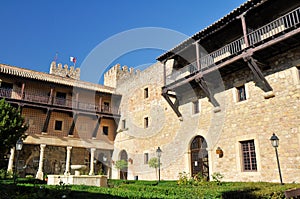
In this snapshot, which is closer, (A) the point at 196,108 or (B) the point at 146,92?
(A) the point at 196,108

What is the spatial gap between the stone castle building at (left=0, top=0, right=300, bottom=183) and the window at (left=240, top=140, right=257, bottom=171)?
0.15ft

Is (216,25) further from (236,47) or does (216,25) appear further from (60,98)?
(60,98)

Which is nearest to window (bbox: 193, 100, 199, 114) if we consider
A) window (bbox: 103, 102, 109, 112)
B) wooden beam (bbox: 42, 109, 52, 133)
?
window (bbox: 103, 102, 109, 112)

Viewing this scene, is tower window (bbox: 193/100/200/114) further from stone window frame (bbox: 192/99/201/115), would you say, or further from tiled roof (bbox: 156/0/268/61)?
tiled roof (bbox: 156/0/268/61)

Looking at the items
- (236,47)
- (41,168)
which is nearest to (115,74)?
(41,168)

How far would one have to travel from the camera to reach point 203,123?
1414 cm

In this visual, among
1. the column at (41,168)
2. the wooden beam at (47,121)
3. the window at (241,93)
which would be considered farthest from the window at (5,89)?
the window at (241,93)

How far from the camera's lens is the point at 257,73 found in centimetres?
1082

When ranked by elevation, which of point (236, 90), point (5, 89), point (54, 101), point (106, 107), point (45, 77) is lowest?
point (236, 90)

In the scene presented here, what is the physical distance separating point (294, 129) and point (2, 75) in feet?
65.2

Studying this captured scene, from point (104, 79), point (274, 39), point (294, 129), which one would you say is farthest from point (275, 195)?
point (104, 79)

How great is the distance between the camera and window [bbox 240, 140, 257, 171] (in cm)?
1114

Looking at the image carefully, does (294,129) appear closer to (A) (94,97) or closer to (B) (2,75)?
(A) (94,97)

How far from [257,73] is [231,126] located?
311 cm
